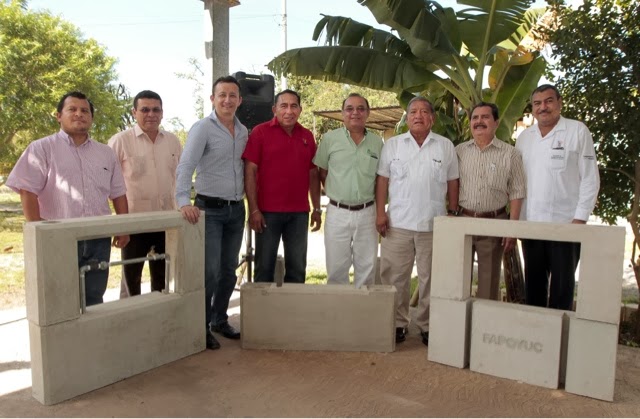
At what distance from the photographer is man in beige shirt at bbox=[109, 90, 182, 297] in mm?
3852

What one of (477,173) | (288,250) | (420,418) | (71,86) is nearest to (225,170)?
(288,250)

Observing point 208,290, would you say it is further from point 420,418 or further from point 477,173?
point 477,173

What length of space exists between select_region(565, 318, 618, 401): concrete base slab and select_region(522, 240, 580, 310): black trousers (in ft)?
1.41

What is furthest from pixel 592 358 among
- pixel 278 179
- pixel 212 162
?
pixel 212 162

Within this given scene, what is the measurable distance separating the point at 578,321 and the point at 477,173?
123 cm

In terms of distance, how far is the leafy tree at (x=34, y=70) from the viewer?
12.4 m

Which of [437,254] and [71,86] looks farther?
[71,86]

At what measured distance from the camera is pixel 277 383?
10.5 ft

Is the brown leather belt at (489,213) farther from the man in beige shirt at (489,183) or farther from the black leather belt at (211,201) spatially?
the black leather belt at (211,201)

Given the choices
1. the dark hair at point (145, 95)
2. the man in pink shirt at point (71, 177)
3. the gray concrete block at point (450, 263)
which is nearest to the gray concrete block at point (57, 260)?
the man in pink shirt at point (71, 177)

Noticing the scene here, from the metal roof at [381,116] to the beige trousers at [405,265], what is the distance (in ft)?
22.3

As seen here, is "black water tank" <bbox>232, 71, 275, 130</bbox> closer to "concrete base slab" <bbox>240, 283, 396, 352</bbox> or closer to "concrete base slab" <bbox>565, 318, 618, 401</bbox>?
"concrete base slab" <bbox>240, 283, 396, 352</bbox>

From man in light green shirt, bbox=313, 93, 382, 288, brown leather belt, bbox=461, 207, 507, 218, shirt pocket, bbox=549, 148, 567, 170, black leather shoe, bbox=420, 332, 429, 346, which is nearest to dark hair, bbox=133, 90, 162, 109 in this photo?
man in light green shirt, bbox=313, 93, 382, 288

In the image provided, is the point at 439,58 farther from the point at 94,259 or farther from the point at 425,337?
the point at 94,259
